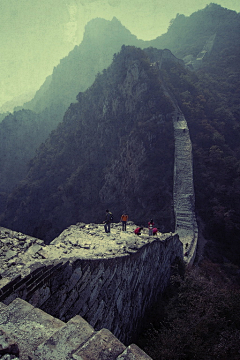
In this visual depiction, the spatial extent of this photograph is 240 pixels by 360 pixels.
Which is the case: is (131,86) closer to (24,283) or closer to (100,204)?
(100,204)

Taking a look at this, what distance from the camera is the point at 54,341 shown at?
2256 millimetres

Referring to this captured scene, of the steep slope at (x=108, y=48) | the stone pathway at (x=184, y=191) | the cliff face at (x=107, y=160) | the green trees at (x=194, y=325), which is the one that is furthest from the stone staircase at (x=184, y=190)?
the steep slope at (x=108, y=48)

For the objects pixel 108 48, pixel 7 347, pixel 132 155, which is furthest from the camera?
pixel 108 48

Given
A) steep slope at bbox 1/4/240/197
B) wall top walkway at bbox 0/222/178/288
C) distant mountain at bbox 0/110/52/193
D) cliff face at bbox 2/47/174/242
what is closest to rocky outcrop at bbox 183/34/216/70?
steep slope at bbox 1/4/240/197

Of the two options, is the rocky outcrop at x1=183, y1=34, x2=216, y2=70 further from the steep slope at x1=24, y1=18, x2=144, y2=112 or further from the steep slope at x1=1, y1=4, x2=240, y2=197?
the steep slope at x1=24, y1=18, x2=144, y2=112

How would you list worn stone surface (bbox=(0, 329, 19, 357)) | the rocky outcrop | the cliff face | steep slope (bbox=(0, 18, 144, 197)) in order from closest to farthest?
1. worn stone surface (bbox=(0, 329, 19, 357))
2. the cliff face
3. the rocky outcrop
4. steep slope (bbox=(0, 18, 144, 197))

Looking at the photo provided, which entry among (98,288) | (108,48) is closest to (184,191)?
(98,288)

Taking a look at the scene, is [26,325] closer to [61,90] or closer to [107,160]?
[107,160]

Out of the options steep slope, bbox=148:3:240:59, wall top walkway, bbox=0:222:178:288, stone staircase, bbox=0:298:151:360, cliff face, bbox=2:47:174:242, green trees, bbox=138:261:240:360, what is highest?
steep slope, bbox=148:3:240:59

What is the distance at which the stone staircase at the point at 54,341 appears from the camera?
A: 2105 mm

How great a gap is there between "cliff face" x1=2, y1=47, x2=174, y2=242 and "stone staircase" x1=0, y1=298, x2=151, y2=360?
79.1ft

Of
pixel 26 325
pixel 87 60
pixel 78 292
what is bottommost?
pixel 78 292

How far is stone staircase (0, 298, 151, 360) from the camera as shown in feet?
6.91

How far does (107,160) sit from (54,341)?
130 ft
